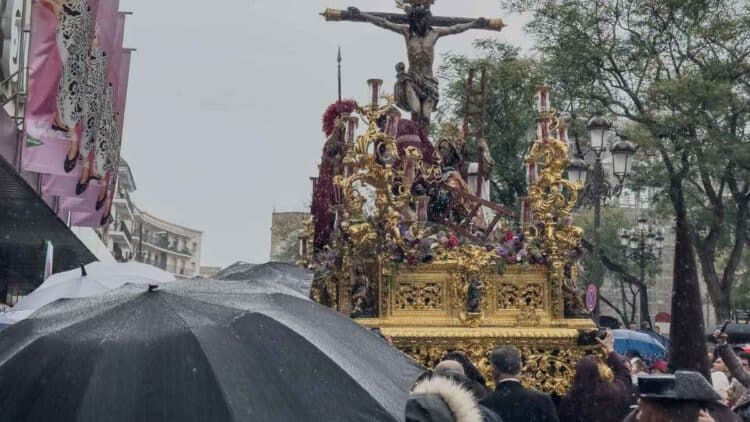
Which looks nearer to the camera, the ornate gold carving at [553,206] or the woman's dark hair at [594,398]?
the woman's dark hair at [594,398]

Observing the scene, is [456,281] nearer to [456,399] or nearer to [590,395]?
[590,395]

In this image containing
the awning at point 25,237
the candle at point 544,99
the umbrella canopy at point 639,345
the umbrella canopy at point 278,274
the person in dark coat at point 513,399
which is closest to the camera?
the person in dark coat at point 513,399

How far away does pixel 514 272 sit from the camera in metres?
10.4

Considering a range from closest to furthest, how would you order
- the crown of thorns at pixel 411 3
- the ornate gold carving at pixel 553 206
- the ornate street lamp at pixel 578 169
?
the ornate gold carving at pixel 553 206, the crown of thorns at pixel 411 3, the ornate street lamp at pixel 578 169

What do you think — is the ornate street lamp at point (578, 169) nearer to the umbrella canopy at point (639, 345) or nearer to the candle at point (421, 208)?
the umbrella canopy at point (639, 345)

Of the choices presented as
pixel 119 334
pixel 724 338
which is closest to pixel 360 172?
pixel 724 338

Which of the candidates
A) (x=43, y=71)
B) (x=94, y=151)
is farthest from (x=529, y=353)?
(x=94, y=151)

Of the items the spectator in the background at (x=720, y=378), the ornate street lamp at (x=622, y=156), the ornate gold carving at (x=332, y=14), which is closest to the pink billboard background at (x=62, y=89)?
the ornate gold carving at (x=332, y=14)

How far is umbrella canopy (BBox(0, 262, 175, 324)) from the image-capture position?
8.30m

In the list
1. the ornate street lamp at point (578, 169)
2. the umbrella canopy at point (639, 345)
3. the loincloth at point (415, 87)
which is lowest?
the umbrella canopy at point (639, 345)

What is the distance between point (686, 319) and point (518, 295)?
2.09 meters

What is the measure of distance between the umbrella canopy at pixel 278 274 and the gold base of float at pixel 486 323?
1899 mm

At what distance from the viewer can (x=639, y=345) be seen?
18.0m

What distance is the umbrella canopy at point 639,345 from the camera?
A: 58.0 feet
